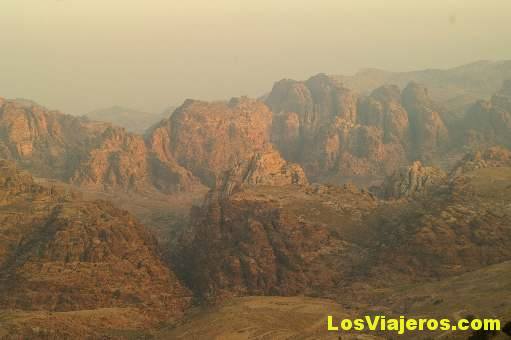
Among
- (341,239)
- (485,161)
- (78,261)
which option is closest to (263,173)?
(341,239)

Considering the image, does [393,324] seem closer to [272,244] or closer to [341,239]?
[341,239]

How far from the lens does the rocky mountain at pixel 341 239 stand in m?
100

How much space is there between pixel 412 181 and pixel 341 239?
3741 centimetres

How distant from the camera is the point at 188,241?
123 meters

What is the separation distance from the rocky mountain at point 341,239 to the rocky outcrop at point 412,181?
931 centimetres

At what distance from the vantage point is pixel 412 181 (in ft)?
462

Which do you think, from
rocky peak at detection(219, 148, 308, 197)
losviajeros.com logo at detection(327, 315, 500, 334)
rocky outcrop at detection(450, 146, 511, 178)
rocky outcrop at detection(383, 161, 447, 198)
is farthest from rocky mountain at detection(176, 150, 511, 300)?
rocky peak at detection(219, 148, 308, 197)

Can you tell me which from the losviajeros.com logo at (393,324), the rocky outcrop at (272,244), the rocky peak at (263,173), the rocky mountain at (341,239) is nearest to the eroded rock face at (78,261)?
the rocky outcrop at (272,244)

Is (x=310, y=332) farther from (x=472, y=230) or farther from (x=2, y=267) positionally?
(x=2, y=267)

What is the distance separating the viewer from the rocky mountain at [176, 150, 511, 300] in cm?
10006

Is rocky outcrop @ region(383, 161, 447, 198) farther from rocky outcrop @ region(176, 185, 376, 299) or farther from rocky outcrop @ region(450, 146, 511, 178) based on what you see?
rocky outcrop @ region(176, 185, 376, 299)

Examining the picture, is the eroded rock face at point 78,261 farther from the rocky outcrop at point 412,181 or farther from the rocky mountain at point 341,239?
the rocky outcrop at point 412,181

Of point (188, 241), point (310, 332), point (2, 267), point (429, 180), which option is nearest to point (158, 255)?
point (188, 241)

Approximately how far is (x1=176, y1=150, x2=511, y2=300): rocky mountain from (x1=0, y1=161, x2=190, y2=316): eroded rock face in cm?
936
